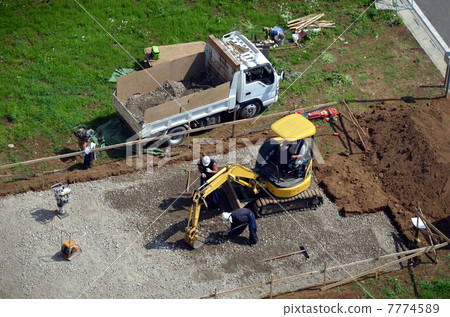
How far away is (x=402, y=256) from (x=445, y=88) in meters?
8.92

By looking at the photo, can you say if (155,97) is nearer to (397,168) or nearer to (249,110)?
(249,110)

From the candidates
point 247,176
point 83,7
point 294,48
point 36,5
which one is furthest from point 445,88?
point 36,5

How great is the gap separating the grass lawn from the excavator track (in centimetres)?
554

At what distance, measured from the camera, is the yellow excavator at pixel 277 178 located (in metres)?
17.2

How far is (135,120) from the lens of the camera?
790 inches

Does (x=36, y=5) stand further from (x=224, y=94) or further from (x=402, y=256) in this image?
(x=402, y=256)

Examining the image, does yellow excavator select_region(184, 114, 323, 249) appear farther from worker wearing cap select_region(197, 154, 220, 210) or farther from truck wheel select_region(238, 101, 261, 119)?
truck wheel select_region(238, 101, 261, 119)

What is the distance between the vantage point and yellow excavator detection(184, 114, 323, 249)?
17.2 metres

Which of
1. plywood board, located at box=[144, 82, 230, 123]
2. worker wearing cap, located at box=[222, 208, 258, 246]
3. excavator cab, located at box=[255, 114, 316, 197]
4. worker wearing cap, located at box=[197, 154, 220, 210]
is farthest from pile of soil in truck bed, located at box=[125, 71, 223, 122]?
worker wearing cap, located at box=[222, 208, 258, 246]

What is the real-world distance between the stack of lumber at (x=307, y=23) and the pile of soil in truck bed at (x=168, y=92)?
6416mm

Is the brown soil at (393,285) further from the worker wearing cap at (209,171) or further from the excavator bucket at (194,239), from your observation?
the worker wearing cap at (209,171)

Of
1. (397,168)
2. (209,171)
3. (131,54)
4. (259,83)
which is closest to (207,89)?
(259,83)
